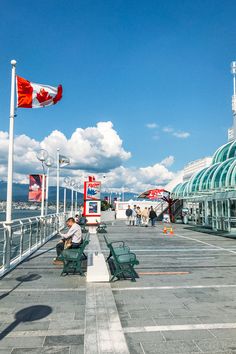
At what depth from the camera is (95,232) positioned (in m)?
21.9

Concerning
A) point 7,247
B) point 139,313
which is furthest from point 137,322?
point 7,247

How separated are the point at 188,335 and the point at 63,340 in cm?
174

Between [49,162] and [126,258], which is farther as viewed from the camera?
[49,162]

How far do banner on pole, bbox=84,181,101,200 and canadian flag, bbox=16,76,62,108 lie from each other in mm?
16273

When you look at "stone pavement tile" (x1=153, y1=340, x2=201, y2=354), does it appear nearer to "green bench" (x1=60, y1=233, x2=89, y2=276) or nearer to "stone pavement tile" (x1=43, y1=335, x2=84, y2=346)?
"stone pavement tile" (x1=43, y1=335, x2=84, y2=346)

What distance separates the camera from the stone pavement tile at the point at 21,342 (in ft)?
14.3

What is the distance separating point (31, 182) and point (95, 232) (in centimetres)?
541

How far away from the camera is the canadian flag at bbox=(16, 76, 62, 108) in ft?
36.5

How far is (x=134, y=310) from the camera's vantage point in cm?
577

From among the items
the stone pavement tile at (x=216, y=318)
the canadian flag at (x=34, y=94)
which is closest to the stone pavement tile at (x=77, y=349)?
the stone pavement tile at (x=216, y=318)

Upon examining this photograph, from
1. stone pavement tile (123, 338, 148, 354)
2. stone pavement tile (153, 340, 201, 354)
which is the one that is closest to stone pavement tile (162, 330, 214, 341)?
stone pavement tile (153, 340, 201, 354)

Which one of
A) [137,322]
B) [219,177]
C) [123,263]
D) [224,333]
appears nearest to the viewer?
[224,333]

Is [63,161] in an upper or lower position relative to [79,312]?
upper

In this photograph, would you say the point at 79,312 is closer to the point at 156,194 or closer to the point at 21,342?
the point at 21,342
